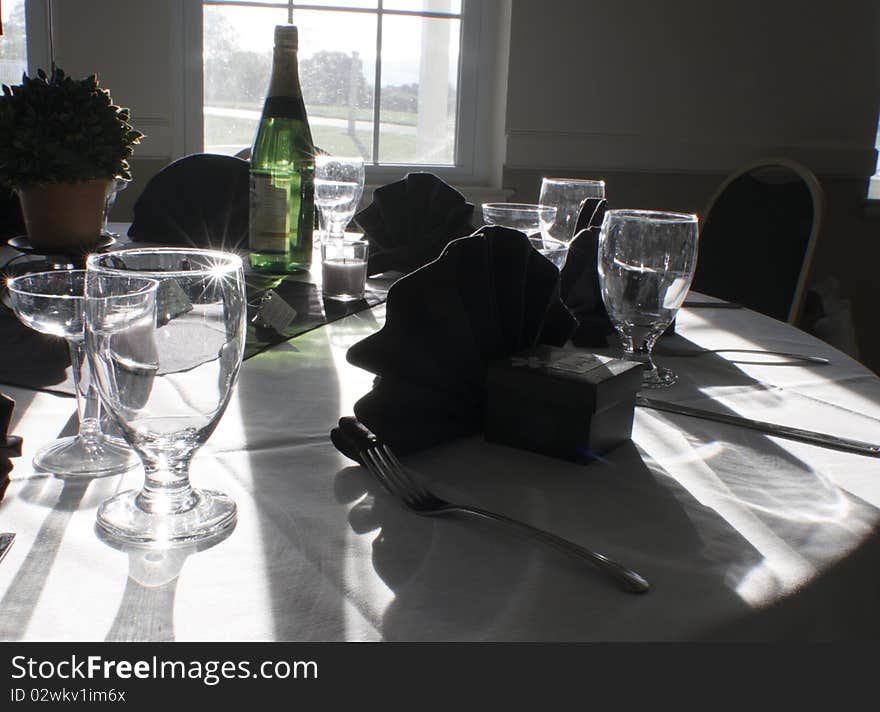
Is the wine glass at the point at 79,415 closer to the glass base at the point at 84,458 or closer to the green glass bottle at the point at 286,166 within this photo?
the glass base at the point at 84,458

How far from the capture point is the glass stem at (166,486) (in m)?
0.51

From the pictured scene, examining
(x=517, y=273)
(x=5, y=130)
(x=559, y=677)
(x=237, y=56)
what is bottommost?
(x=559, y=677)

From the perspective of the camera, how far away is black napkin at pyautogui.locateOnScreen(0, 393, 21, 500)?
0.53 meters

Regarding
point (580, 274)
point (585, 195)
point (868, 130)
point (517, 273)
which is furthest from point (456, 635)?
point (868, 130)

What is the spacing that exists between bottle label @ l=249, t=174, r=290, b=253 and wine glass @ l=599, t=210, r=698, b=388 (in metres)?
0.66

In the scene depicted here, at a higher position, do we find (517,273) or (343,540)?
(517,273)

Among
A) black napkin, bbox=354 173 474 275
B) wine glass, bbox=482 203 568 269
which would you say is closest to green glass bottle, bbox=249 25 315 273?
black napkin, bbox=354 173 474 275

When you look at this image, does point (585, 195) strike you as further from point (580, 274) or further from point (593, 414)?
point (593, 414)

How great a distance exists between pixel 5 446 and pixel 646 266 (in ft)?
1.83

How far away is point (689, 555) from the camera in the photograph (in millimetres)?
498

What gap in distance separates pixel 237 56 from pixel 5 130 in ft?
5.84

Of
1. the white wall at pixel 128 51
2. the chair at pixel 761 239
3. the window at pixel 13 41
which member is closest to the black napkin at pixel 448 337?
the chair at pixel 761 239

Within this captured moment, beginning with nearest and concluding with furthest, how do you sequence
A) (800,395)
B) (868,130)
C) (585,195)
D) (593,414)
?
1. (593,414)
2. (800,395)
3. (585,195)
4. (868,130)

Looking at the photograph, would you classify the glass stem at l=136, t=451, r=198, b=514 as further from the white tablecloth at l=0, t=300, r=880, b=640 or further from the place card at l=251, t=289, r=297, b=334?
the place card at l=251, t=289, r=297, b=334
